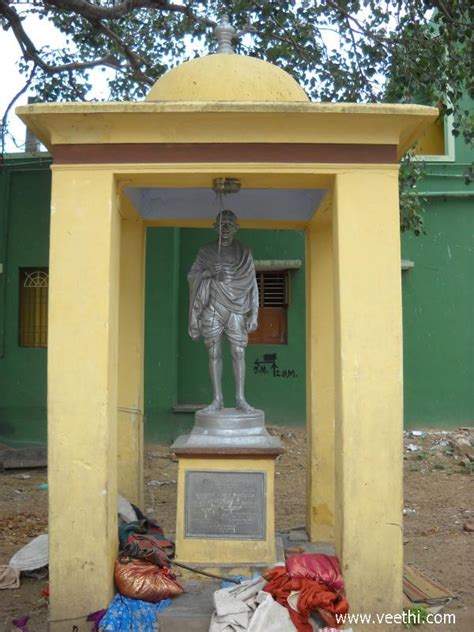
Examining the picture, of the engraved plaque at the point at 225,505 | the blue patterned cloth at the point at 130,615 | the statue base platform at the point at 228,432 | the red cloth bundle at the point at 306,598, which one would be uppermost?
the statue base platform at the point at 228,432

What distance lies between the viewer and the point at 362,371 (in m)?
4.09

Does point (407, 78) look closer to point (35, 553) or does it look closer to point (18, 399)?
point (35, 553)

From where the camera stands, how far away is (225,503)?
456cm

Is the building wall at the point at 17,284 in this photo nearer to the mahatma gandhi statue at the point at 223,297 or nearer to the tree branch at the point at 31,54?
the tree branch at the point at 31,54

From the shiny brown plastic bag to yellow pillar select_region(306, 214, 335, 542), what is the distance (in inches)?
68.8

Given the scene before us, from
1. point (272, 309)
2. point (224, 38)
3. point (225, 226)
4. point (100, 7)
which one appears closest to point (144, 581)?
point (225, 226)

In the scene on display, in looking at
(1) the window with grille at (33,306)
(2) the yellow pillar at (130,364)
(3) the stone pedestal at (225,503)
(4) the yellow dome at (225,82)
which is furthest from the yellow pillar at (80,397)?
(1) the window with grille at (33,306)

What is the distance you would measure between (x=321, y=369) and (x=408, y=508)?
307cm

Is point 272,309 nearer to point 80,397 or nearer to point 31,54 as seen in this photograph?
point 31,54

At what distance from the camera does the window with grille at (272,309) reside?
35.4ft

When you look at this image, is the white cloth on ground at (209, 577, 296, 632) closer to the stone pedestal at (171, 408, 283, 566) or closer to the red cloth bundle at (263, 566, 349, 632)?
the red cloth bundle at (263, 566, 349, 632)

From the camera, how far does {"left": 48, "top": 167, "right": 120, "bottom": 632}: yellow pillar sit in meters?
4.02

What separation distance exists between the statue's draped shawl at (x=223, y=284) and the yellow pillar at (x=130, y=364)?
0.73 meters

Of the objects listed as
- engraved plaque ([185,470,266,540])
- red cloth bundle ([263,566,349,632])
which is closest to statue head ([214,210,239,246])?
engraved plaque ([185,470,266,540])
